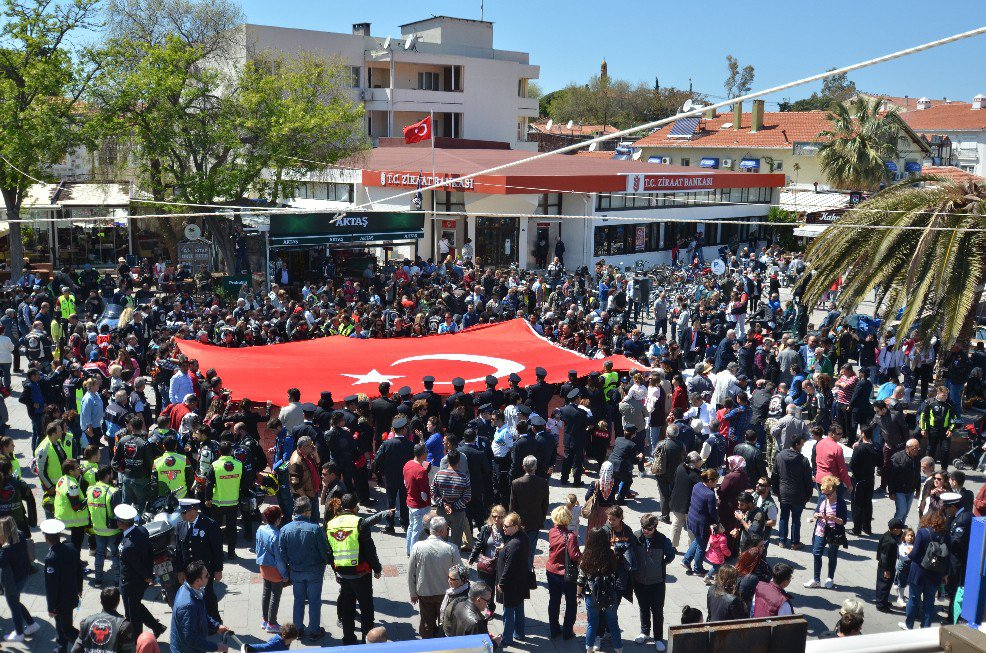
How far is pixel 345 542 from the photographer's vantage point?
7.82m

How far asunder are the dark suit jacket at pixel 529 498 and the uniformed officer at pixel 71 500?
434 centimetres

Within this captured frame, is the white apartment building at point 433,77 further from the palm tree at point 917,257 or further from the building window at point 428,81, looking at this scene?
the palm tree at point 917,257

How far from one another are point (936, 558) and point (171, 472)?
758 cm

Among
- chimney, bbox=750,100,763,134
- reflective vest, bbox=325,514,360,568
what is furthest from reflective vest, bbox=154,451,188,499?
chimney, bbox=750,100,763,134

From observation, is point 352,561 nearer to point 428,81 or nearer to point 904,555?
point 904,555

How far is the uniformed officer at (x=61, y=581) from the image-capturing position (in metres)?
7.54

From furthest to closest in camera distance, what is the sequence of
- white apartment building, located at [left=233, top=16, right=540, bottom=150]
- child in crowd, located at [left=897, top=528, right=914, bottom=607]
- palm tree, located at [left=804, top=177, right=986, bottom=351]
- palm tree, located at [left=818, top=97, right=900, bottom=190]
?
white apartment building, located at [left=233, top=16, right=540, bottom=150] < palm tree, located at [left=818, top=97, right=900, bottom=190] < palm tree, located at [left=804, top=177, right=986, bottom=351] < child in crowd, located at [left=897, top=528, right=914, bottom=607]

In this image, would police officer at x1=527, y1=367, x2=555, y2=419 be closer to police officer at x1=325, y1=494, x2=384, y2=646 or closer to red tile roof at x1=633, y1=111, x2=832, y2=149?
police officer at x1=325, y1=494, x2=384, y2=646

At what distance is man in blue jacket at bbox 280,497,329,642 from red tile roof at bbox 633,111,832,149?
4743 cm

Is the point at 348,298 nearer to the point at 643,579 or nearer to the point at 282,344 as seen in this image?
the point at 282,344

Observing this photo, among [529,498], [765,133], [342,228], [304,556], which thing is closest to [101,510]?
[304,556]

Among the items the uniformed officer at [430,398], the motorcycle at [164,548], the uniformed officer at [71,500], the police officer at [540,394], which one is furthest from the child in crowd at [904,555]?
the uniformed officer at [71,500]

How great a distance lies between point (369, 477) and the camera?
Result: 1181 cm

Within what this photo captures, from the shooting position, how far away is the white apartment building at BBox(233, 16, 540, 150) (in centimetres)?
4847
